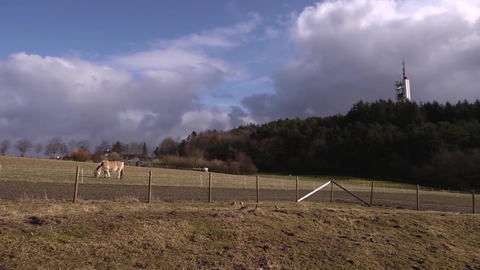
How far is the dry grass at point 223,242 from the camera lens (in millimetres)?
8422

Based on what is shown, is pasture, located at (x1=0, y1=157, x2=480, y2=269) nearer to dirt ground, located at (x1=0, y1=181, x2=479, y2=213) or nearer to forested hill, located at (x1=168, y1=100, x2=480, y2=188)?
dirt ground, located at (x1=0, y1=181, x2=479, y2=213)

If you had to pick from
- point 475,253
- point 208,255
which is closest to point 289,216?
point 208,255

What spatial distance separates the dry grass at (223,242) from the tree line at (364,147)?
9048cm

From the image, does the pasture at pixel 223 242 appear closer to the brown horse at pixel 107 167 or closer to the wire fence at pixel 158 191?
the wire fence at pixel 158 191

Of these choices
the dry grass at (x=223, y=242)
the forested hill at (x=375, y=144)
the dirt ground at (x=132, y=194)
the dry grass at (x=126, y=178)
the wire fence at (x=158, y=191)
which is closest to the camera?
the dry grass at (x=223, y=242)

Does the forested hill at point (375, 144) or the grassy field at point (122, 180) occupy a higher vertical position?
the forested hill at point (375, 144)

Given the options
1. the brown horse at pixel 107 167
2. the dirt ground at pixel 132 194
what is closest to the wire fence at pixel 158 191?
the dirt ground at pixel 132 194

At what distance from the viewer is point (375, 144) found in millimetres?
119312

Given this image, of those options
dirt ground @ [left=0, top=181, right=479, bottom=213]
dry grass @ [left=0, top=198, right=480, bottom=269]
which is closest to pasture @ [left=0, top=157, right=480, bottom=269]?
dry grass @ [left=0, top=198, right=480, bottom=269]

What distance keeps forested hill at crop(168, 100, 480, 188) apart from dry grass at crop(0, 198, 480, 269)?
9036 centimetres

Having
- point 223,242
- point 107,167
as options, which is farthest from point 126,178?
point 223,242

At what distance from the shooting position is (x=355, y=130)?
127 meters

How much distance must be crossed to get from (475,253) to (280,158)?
12727cm

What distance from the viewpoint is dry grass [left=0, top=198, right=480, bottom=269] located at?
8422 millimetres
